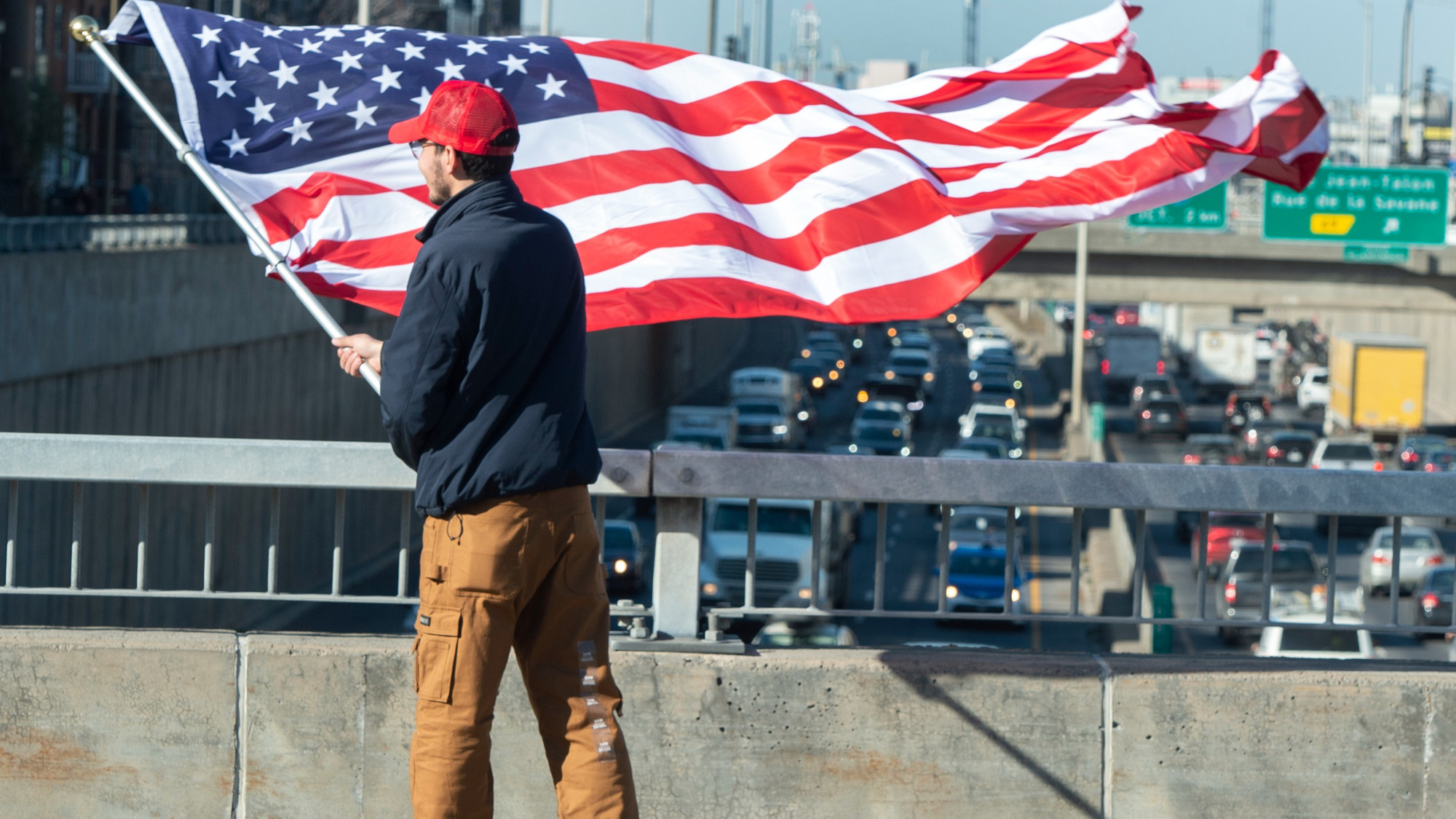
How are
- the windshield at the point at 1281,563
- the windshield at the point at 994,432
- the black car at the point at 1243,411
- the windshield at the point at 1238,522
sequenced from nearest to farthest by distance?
the windshield at the point at 1281,563 < the windshield at the point at 1238,522 < the windshield at the point at 994,432 < the black car at the point at 1243,411

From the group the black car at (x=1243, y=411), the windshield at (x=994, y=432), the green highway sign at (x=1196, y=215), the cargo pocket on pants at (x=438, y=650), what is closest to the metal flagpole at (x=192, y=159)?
the cargo pocket on pants at (x=438, y=650)

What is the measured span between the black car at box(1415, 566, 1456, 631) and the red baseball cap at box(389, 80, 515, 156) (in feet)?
75.5

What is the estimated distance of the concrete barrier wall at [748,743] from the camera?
4973 millimetres

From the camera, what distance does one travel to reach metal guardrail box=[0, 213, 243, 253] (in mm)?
21391

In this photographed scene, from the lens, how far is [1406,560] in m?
31.4

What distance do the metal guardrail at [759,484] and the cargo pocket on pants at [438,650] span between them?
3.50 ft

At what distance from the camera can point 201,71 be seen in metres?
5.63

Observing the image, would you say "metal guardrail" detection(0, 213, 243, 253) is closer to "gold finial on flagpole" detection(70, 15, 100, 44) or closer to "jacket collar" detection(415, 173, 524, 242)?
"gold finial on flagpole" detection(70, 15, 100, 44)

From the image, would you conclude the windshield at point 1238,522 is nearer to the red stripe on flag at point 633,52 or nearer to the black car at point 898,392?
the black car at point 898,392

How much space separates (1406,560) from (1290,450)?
1484 cm

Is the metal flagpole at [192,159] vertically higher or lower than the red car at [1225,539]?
higher

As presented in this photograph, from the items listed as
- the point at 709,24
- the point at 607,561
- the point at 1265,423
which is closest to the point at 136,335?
the point at 607,561

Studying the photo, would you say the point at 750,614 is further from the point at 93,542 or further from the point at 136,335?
the point at 136,335

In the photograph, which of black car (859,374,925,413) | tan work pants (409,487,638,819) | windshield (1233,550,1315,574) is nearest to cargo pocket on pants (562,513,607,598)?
tan work pants (409,487,638,819)
